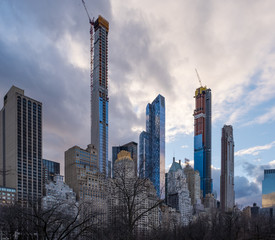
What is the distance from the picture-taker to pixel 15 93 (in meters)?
183

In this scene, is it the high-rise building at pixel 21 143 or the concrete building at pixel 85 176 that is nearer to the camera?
the concrete building at pixel 85 176

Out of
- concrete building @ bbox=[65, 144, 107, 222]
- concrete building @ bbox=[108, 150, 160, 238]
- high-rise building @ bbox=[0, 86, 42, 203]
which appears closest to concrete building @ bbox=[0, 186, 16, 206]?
high-rise building @ bbox=[0, 86, 42, 203]

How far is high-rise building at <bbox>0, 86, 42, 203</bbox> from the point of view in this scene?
548 feet

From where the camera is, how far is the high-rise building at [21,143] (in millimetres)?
167125

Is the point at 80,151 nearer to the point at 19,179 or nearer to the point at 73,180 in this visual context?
the point at 73,180

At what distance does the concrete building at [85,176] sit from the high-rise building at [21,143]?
75.4 ft

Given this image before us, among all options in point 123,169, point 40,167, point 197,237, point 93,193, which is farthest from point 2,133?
point 123,169

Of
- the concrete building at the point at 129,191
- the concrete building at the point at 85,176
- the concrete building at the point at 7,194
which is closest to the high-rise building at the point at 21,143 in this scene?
the concrete building at the point at 7,194

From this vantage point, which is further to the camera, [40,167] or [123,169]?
[40,167]

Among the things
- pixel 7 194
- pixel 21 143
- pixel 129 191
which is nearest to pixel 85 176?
pixel 7 194

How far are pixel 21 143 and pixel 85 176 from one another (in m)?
52.6

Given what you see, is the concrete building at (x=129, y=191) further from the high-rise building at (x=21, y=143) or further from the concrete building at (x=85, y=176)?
the high-rise building at (x=21, y=143)

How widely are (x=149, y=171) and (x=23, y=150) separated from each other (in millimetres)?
176729

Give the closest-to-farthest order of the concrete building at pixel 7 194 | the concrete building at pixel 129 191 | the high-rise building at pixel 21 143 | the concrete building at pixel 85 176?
the concrete building at pixel 129 191
the concrete building at pixel 7 194
the concrete building at pixel 85 176
the high-rise building at pixel 21 143
